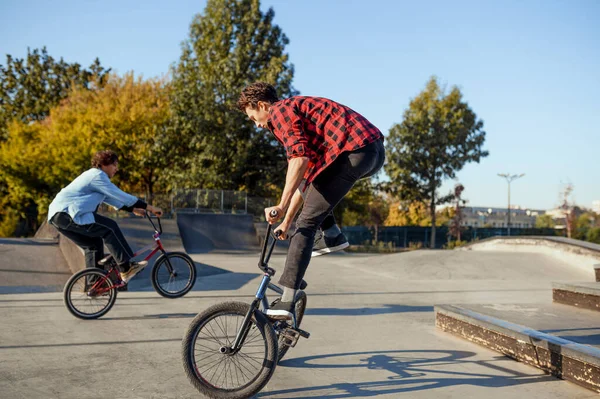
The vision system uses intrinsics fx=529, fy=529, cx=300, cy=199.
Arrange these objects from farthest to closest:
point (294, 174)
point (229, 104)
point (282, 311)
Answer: point (229, 104), point (282, 311), point (294, 174)

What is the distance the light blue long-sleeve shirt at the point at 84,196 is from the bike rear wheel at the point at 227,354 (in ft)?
10.6

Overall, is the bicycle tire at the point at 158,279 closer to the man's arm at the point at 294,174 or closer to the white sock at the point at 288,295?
the white sock at the point at 288,295

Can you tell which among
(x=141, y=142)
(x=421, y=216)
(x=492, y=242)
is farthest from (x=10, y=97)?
(x=492, y=242)

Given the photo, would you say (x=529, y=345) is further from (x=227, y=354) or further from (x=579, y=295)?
(x=227, y=354)

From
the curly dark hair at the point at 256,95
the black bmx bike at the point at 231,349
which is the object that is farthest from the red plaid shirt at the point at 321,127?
the black bmx bike at the point at 231,349

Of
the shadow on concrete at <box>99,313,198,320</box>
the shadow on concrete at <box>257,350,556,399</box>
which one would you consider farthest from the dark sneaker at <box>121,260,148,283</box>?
the shadow on concrete at <box>257,350,556,399</box>

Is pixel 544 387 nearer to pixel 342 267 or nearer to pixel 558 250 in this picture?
pixel 342 267

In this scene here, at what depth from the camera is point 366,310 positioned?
6273 millimetres

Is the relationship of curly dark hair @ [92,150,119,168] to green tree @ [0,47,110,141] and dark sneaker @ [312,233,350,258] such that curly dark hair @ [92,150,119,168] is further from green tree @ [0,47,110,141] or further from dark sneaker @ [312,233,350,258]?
green tree @ [0,47,110,141]

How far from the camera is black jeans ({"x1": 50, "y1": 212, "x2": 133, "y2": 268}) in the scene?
233 inches

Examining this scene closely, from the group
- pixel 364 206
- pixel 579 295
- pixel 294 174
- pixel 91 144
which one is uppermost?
pixel 91 144

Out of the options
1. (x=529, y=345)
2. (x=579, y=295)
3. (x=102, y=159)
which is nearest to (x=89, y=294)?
(x=102, y=159)

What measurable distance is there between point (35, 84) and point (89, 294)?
4373cm

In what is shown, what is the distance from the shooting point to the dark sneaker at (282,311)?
3.32 m
